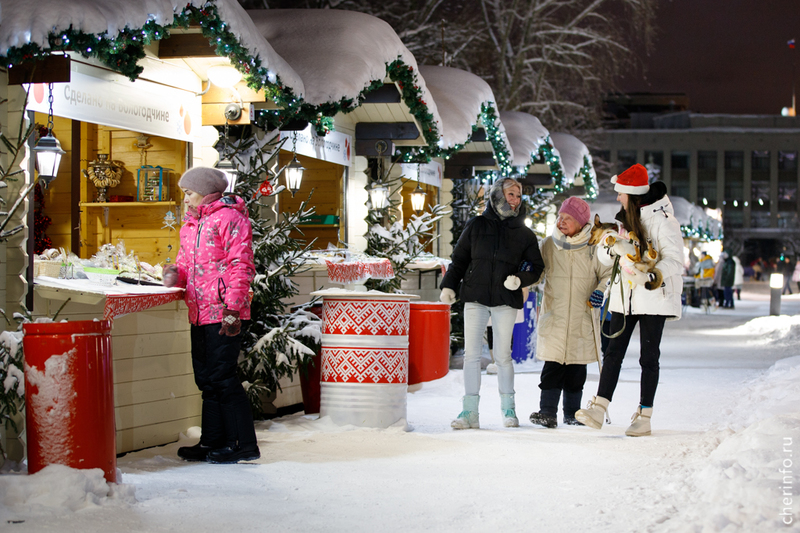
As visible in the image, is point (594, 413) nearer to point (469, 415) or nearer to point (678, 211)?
point (469, 415)

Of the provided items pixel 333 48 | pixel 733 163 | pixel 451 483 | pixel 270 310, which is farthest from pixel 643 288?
pixel 733 163

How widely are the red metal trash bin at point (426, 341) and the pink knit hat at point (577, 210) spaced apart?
2.12 m

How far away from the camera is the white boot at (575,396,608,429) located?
6.26 m

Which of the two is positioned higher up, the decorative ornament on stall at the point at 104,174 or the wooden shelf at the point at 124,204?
the decorative ornament on stall at the point at 104,174

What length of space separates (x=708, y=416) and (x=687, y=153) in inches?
3381

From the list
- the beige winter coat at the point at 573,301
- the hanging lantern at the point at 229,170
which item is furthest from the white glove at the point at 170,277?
the beige winter coat at the point at 573,301

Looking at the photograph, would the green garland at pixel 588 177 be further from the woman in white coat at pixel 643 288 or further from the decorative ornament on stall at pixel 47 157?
the decorative ornament on stall at pixel 47 157

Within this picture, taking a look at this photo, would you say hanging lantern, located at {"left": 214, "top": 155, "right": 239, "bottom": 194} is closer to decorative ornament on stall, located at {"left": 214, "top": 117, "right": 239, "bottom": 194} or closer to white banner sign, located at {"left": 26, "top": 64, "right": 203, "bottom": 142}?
decorative ornament on stall, located at {"left": 214, "top": 117, "right": 239, "bottom": 194}

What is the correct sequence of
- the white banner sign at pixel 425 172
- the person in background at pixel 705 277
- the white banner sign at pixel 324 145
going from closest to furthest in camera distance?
1. the white banner sign at pixel 324 145
2. the white banner sign at pixel 425 172
3. the person in background at pixel 705 277

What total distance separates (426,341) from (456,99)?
16.4 feet

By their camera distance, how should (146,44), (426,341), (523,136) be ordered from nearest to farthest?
(146,44)
(426,341)
(523,136)

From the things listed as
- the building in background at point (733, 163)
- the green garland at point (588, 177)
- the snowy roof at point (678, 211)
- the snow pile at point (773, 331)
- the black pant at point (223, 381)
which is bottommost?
the snow pile at point (773, 331)

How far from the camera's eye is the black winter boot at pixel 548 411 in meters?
6.77

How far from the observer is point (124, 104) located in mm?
6246
